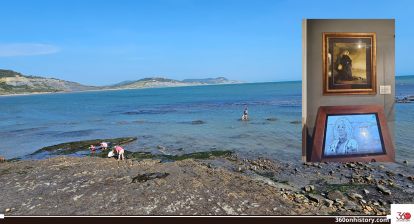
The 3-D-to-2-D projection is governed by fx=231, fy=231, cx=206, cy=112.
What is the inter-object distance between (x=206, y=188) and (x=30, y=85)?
138m

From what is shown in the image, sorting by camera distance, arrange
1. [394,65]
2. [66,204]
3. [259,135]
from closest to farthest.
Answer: [394,65], [66,204], [259,135]

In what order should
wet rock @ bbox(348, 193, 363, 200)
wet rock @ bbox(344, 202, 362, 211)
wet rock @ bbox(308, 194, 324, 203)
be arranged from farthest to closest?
wet rock @ bbox(348, 193, 363, 200)
wet rock @ bbox(308, 194, 324, 203)
wet rock @ bbox(344, 202, 362, 211)

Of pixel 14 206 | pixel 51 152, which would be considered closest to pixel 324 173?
pixel 14 206

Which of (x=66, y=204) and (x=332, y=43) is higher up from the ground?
(x=332, y=43)

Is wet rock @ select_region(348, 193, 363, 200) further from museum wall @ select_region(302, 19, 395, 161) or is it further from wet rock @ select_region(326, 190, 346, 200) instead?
museum wall @ select_region(302, 19, 395, 161)

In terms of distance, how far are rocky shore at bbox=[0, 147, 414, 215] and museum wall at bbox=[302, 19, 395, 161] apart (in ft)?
4.95

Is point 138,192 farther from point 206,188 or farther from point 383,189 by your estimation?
point 383,189

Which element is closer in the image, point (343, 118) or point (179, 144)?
point (343, 118)

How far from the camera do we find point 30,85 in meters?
112

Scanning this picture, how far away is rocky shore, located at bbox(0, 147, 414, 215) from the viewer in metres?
4.34

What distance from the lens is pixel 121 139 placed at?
12.2m

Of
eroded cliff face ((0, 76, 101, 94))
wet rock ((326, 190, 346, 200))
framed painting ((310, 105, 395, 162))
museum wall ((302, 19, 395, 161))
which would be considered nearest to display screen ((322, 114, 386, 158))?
framed painting ((310, 105, 395, 162))

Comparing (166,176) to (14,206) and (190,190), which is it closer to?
(190,190)

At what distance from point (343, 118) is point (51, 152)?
1121cm
